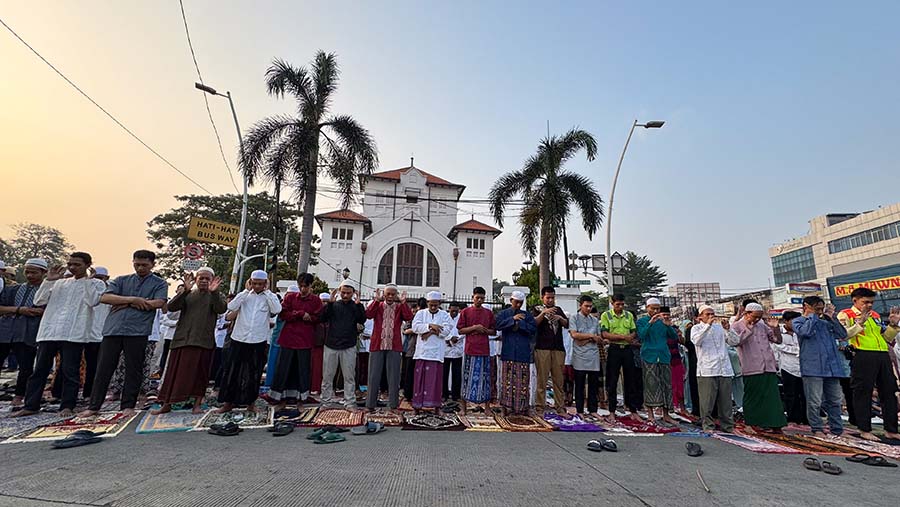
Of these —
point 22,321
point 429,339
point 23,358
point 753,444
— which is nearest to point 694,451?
point 753,444

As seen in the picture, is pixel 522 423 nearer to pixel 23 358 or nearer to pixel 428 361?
pixel 428 361

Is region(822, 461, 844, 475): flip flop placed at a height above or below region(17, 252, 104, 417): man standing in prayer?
below

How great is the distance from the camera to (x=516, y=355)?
5.63 m

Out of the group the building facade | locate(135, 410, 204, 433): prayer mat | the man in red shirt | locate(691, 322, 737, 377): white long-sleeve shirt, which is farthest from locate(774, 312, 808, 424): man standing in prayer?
the building facade

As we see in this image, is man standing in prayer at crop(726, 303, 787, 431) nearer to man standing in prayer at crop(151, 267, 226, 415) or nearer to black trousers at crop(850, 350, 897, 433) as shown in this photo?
black trousers at crop(850, 350, 897, 433)

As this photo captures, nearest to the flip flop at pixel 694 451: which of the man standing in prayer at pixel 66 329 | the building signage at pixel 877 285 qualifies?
the man standing in prayer at pixel 66 329

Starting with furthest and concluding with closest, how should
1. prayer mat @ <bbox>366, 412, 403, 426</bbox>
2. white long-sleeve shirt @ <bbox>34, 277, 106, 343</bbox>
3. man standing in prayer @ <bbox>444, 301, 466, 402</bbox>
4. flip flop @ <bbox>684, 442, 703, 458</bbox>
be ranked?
man standing in prayer @ <bbox>444, 301, 466, 402</bbox>, prayer mat @ <bbox>366, 412, 403, 426</bbox>, white long-sleeve shirt @ <bbox>34, 277, 106, 343</bbox>, flip flop @ <bbox>684, 442, 703, 458</bbox>

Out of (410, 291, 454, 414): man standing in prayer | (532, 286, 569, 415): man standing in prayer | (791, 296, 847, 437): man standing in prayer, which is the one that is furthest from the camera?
(532, 286, 569, 415): man standing in prayer

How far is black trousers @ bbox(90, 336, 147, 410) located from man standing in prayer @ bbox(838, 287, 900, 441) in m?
8.65

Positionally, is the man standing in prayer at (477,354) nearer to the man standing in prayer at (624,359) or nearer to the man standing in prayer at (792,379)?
the man standing in prayer at (624,359)

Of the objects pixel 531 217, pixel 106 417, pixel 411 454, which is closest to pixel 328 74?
pixel 531 217

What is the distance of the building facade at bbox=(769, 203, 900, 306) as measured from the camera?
131 feet

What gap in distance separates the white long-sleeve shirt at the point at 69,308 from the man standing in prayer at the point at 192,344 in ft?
3.38

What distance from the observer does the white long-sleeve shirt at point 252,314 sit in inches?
196
